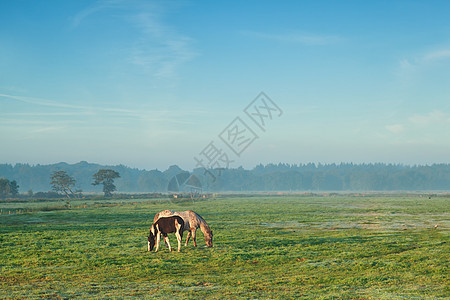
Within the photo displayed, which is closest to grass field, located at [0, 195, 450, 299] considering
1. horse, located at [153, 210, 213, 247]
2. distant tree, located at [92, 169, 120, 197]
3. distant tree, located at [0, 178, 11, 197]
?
horse, located at [153, 210, 213, 247]

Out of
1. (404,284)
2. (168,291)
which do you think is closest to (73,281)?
(168,291)

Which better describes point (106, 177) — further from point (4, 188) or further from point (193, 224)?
point (193, 224)

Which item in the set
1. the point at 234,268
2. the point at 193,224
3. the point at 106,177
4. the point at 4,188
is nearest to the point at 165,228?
the point at 193,224

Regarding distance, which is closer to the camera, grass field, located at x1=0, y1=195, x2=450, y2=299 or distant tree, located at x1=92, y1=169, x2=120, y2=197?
grass field, located at x1=0, y1=195, x2=450, y2=299

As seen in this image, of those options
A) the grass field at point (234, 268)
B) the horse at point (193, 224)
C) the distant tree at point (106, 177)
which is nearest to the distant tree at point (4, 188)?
the distant tree at point (106, 177)

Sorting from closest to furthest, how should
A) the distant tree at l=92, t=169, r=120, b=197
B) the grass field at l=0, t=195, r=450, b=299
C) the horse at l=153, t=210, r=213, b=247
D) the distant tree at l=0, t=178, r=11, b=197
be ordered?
→ the grass field at l=0, t=195, r=450, b=299 → the horse at l=153, t=210, r=213, b=247 → the distant tree at l=0, t=178, r=11, b=197 → the distant tree at l=92, t=169, r=120, b=197

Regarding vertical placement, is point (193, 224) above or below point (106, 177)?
below

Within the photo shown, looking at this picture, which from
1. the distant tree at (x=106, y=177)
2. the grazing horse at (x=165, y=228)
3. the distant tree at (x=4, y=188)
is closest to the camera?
the grazing horse at (x=165, y=228)

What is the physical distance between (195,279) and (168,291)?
7.42ft

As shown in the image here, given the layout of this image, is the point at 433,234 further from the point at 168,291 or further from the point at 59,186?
the point at 59,186

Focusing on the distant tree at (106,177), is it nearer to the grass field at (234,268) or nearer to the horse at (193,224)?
the grass field at (234,268)

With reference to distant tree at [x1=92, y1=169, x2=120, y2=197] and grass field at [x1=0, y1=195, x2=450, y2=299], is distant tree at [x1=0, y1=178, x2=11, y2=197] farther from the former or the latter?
grass field at [x1=0, y1=195, x2=450, y2=299]

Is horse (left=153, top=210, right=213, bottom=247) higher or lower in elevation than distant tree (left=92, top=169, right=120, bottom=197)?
lower

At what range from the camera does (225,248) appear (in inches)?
928
